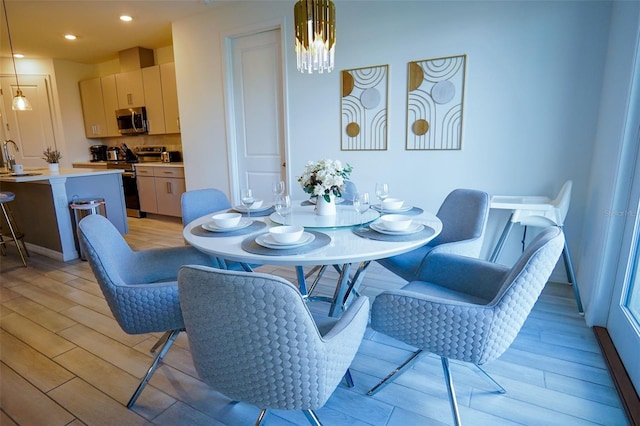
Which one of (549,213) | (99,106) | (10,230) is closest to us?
(549,213)

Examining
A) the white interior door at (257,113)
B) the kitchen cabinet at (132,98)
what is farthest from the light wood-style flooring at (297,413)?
the kitchen cabinet at (132,98)

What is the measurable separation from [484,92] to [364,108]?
103 centimetres

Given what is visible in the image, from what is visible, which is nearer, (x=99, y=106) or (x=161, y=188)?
Answer: (x=161, y=188)

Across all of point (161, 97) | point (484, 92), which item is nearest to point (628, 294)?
point (484, 92)

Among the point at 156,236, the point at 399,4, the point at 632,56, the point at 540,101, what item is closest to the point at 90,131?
the point at 156,236

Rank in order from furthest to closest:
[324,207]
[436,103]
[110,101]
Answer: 1. [110,101]
2. [436,103]
3. [324,207]

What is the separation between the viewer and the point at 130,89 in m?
5.46

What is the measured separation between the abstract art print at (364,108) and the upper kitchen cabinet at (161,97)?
301cm

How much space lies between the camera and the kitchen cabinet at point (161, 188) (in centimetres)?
490

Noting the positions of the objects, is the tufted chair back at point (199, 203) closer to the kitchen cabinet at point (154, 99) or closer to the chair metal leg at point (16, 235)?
the chair metal leg at point (16, 235)

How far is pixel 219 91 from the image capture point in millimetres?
3986

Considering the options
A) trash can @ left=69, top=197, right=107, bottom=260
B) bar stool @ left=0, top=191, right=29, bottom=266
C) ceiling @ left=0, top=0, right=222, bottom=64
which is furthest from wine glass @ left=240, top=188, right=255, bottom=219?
ceiling @ left=0, top=0, right=222, bottom=64

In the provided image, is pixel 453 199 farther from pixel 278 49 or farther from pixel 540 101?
pixel 278 49

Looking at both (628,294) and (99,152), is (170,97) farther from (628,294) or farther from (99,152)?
(628,294)
